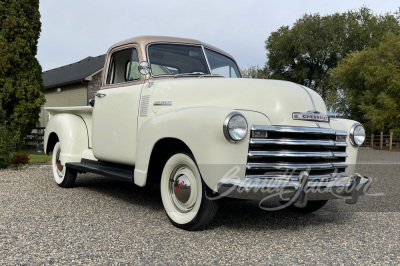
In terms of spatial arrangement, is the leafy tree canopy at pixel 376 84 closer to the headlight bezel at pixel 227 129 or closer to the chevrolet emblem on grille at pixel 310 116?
the chevrolet emblem on grille at pixel 310 116

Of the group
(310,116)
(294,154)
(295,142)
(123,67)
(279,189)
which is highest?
(123,67)

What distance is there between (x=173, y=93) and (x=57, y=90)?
23.0 metres

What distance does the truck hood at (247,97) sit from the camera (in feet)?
12.4

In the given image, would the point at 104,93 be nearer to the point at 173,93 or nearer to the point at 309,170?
the point at 173,93

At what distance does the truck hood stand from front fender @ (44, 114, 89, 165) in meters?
2.11

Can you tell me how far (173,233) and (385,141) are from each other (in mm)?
26508

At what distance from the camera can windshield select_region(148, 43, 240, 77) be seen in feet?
15.9

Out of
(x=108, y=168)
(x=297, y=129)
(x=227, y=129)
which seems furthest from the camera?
(x=108, y=168)

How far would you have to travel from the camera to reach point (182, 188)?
3.93 meters

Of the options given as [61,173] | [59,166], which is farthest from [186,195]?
[59,166]

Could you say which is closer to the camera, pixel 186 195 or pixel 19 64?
pixel 186 195

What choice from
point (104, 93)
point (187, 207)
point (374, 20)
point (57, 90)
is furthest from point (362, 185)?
point (374, 20)

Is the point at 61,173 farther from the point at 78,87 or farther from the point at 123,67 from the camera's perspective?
the point at 78,87

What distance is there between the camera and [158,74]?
15.7ft
